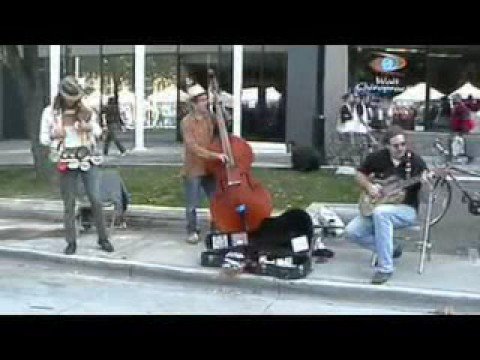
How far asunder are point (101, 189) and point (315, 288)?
2.96 metres

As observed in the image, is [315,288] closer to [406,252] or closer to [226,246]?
[226,246]

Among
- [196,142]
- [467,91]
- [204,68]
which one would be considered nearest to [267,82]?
[204,68]

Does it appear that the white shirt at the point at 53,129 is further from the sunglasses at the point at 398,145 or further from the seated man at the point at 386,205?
the sunglasses at the point at 398,145

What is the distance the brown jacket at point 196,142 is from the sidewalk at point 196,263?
2.65ft

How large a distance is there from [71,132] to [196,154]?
4.01ft

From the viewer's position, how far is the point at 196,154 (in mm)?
7656

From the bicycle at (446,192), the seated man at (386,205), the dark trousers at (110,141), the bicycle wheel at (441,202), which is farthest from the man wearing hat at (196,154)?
Answer: the dark trousers at (110,141)

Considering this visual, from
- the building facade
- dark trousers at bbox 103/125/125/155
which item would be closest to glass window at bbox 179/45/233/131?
the building facade

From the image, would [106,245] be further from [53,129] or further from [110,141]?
[110,141]

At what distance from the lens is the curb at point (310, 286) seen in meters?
6.22

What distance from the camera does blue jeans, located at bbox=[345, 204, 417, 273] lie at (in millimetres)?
6562

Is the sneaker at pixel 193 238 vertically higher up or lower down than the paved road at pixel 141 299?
higher up

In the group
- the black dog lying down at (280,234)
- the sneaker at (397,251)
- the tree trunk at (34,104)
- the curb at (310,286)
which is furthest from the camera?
the tree trunk at (34,104)
